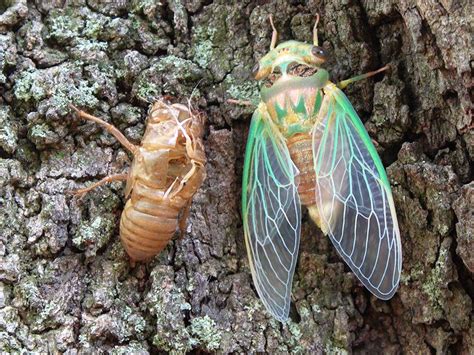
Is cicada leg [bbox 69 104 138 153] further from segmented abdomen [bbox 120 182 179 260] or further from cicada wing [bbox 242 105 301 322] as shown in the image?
cicada wing [bbox 242 105 301 322]

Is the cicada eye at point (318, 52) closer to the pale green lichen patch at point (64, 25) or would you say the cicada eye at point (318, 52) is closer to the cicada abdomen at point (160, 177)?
the cicada abdomen at point (160, 177)

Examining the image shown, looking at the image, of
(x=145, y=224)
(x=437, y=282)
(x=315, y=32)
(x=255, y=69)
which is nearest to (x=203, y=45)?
(x=255, y=69)

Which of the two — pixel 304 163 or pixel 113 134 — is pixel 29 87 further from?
pixel 304 163

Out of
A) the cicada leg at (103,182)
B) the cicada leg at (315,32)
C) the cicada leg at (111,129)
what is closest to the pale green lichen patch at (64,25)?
the cicada leg at (111,129)

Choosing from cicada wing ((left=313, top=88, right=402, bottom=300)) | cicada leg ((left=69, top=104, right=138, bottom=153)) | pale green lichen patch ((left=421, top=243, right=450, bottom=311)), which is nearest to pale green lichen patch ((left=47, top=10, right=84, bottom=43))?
cicada leg ((left=69, top=104, right=138, bottom=153))

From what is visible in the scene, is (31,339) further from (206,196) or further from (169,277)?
(206,196)

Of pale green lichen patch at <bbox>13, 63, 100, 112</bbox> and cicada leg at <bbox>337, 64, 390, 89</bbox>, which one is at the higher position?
cicada leg at <bbox>337, 64, 390, 89</bbox>
